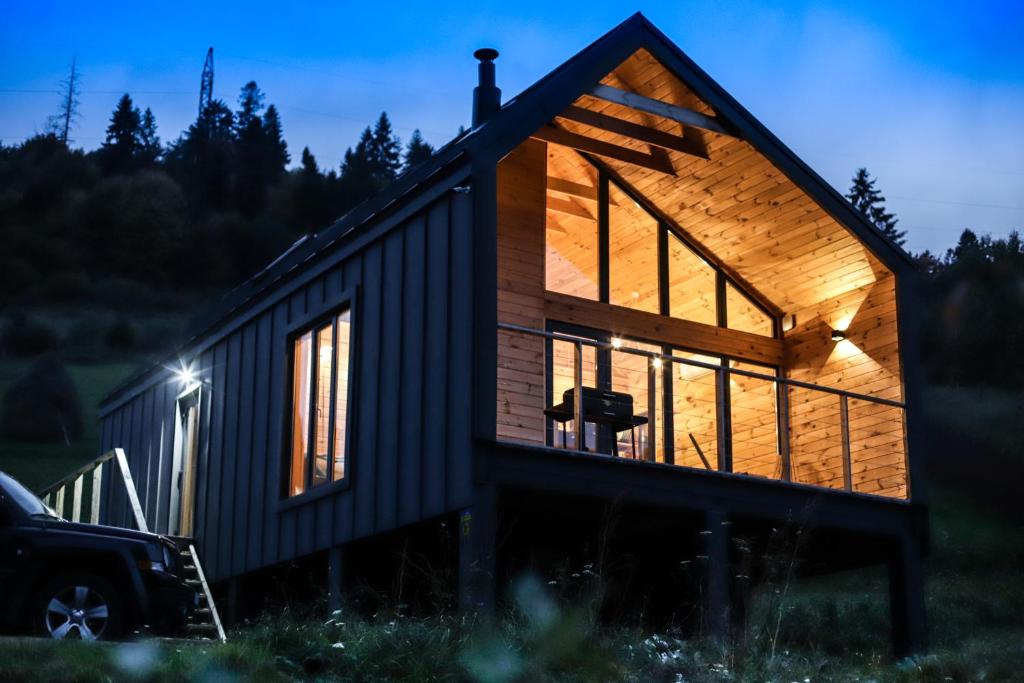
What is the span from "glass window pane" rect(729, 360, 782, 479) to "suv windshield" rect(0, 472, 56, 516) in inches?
331

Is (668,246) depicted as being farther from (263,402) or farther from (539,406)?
(263,402)

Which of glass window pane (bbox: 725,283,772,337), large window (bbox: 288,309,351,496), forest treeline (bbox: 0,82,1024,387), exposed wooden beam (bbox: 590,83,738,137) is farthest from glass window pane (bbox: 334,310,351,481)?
forest treeline (bbox: 0,82,1024,387)

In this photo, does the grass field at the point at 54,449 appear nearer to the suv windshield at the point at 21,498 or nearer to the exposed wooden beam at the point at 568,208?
the exposed wooden beam at the point at 568,208

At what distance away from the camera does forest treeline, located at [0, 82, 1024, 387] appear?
62.4 m

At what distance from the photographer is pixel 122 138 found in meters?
80.4

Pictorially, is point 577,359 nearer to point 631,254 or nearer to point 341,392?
point 341,392

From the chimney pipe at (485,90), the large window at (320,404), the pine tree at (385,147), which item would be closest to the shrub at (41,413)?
the large window at (320,404)

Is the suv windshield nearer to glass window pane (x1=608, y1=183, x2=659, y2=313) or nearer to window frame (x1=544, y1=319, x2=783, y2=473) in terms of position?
window frame (x1=544, y1=319, x2=783, y2=473)

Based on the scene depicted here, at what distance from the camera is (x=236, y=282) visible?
2606 inches

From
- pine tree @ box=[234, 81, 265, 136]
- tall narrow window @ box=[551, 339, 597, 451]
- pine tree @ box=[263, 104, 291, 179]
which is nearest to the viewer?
tall narrow window @ box=[551, 339, 597, 451]

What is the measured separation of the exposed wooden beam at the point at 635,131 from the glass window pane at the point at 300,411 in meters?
3.96

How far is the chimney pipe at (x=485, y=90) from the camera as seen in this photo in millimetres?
14460

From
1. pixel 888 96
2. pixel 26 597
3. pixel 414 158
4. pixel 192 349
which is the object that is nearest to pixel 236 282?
pixel 414 158

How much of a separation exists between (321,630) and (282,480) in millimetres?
5806
